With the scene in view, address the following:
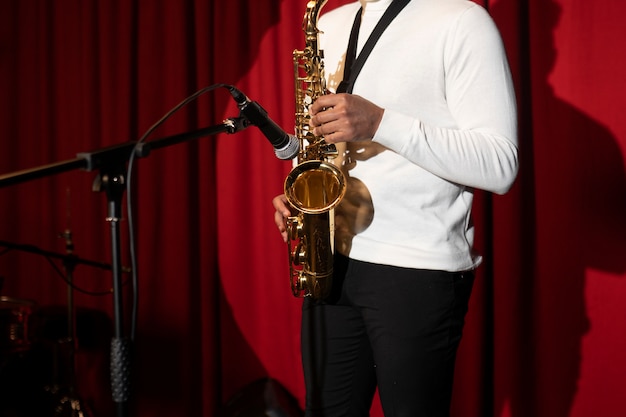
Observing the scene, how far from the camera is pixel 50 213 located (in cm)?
345

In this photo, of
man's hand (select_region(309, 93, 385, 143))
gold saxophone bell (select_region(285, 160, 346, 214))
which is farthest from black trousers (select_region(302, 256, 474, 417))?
man's hand (select_region(309, 93, 385, 143))

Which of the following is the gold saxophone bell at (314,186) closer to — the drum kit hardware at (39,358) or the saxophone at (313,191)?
the saxophone at (313,191)

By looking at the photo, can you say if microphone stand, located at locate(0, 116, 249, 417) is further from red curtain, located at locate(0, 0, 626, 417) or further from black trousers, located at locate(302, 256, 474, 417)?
red curtain, located at locate(0, 0, 626, 417)

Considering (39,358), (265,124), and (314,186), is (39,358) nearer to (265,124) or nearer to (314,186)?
(314,186)

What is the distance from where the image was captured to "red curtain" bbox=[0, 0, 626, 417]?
217 cm

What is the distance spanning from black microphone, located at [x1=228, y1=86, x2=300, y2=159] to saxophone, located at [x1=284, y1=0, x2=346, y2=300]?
202mm

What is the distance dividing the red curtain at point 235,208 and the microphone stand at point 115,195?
39.5 inches

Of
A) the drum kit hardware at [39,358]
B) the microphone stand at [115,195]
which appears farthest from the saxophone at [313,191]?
the drum kit hardware at [39,358]

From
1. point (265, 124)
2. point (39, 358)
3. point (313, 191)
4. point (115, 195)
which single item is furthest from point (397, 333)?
point (39, 358)

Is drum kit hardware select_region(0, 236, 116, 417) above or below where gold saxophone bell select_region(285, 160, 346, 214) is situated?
below

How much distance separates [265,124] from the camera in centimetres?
134

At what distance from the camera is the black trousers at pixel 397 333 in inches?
56.8

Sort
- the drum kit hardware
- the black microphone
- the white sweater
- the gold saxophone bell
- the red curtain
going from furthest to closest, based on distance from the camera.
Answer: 1. the drum kit hardware
2. the red curtain
3. the gold saxophone bell
4. the white sweater
5. the black microphone

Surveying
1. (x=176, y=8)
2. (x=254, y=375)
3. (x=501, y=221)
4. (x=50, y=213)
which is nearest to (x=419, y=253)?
(x=501, y=221)
